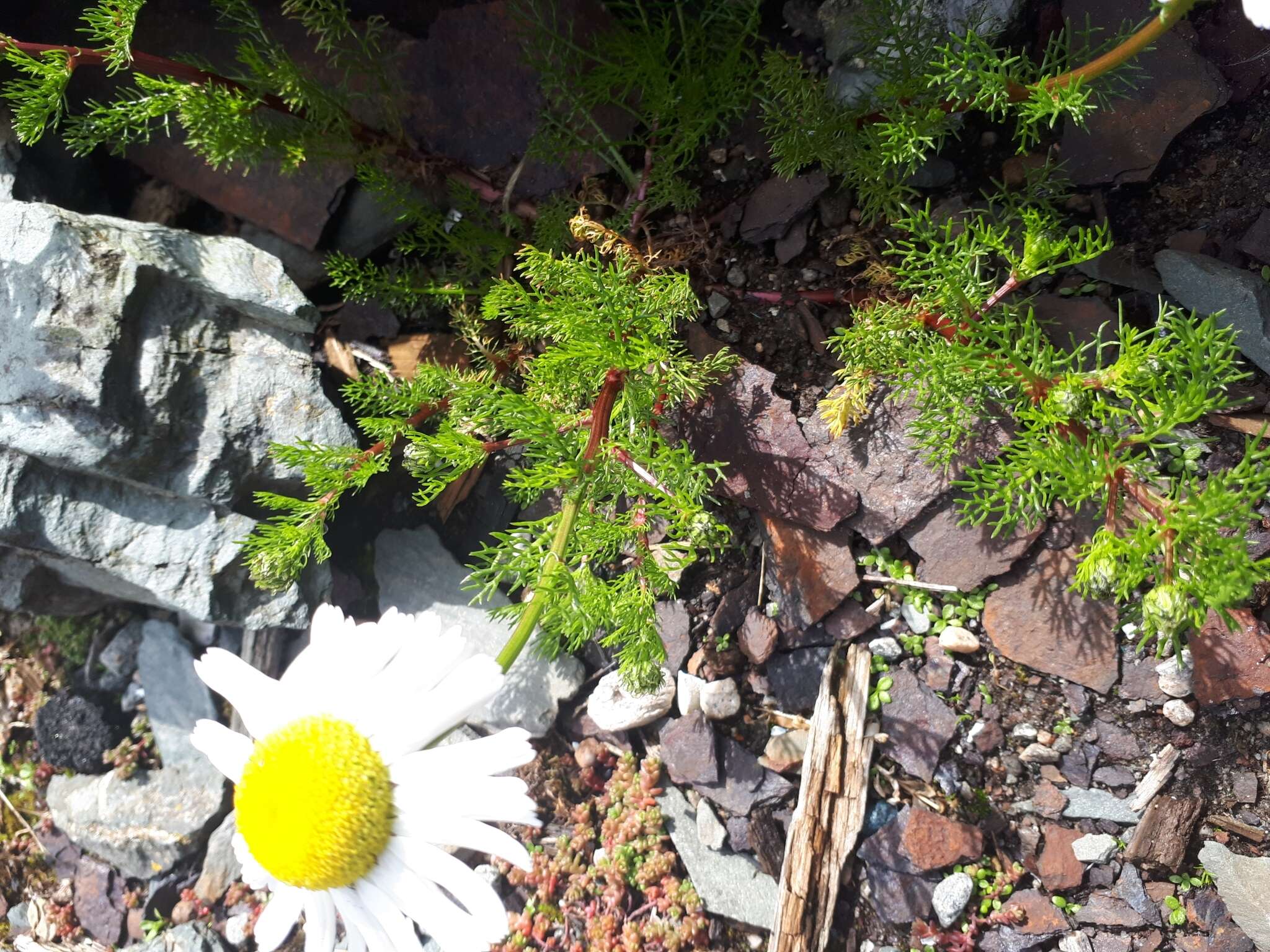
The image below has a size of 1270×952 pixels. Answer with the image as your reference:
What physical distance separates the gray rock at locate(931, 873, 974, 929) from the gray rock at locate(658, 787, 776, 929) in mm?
483

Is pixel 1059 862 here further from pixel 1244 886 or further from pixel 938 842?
pixel 1244 886

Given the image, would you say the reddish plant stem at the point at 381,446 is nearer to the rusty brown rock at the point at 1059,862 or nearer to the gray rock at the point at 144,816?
the gray rock at the point at 144,816

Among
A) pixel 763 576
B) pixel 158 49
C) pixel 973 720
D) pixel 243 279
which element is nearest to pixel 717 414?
pixel 763 576

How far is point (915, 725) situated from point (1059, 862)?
53 cm

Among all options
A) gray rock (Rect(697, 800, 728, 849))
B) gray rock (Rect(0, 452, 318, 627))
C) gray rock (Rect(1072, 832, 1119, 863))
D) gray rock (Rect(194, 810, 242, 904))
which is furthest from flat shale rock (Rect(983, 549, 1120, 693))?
gray rock (Rect(194, 810, 242, 904))

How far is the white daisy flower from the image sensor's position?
63.9 inches

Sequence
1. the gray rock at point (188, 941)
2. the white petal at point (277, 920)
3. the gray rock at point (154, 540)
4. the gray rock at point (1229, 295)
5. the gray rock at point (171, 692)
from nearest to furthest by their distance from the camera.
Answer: the white petal at point (277, 920), the gray rock at point (1229, 295), the gray rock at point (154, 540), the gray rock at point (188, 941), the gray rock at point (171, 692)

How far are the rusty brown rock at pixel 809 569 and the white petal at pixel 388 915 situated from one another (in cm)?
142

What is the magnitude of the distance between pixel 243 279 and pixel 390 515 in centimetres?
92

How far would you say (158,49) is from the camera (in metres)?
2.85

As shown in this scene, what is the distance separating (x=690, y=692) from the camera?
2.74m

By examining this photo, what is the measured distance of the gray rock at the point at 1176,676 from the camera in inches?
91.0

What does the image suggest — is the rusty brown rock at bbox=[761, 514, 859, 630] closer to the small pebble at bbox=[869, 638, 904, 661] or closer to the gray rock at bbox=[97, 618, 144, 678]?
the small pebble at bbox=[869, 638, 904, 661]

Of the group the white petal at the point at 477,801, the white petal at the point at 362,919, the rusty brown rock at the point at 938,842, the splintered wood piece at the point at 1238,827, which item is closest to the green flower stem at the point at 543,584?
the white petal at the point at 477,801
